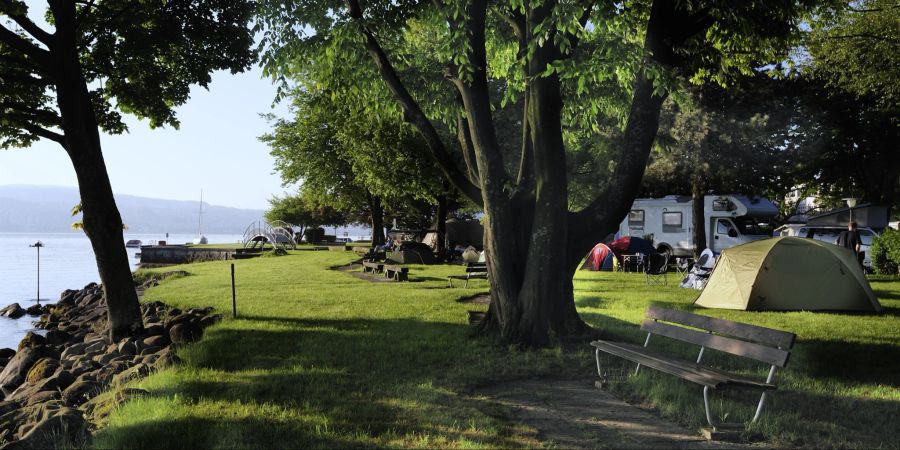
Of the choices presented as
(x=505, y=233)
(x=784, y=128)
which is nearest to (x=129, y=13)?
(x=505, y=233)

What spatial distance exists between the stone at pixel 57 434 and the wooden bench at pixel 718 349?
5356 mm

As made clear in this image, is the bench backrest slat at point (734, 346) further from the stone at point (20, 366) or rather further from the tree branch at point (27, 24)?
the tree branch at point (27, 24)

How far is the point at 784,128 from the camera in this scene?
1225 inches

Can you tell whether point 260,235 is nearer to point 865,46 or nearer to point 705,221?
point 705,221

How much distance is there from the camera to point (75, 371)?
1051cm

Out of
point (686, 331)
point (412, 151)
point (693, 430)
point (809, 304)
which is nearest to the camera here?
point (693, 430)

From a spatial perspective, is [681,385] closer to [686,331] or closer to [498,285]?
[686,331]

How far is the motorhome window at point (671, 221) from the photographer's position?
2859 cm

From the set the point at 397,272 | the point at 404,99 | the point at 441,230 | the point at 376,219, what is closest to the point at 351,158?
the point at 441,230

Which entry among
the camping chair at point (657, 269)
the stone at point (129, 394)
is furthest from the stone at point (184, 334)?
the camping chair at point (657, 269)

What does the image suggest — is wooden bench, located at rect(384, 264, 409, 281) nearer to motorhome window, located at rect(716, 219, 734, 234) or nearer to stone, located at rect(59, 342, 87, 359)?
stone, located at rect(59, 342, 87, 359)

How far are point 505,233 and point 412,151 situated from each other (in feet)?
71.1

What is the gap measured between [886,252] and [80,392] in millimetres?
24279

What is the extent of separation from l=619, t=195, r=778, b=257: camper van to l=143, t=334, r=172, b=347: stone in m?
21.6
